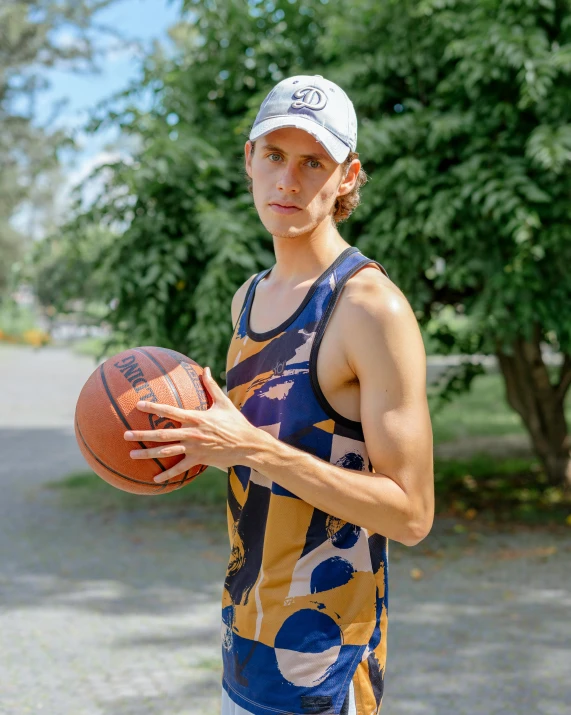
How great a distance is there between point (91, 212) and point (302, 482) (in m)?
5.77

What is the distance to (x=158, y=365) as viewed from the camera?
7.27 ft

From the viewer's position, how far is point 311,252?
208 cm

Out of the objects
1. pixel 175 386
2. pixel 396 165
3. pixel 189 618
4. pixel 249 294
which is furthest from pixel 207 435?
pixel 396 165

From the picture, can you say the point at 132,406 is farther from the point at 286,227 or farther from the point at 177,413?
the point at 286,227

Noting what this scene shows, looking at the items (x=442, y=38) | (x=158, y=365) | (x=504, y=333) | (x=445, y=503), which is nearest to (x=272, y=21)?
(x=442, y=38)

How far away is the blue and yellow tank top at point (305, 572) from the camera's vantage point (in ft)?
6.20

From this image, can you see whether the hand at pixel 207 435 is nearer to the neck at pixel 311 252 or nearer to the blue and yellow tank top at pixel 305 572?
the blue and yellow tank top at pixel 305 572

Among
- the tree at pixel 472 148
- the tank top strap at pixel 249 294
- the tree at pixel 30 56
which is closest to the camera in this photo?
the tank top strap at pixel 249 294

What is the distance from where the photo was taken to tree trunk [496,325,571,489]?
7.99 metres

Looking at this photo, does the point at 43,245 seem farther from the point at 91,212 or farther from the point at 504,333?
the point at 504,333

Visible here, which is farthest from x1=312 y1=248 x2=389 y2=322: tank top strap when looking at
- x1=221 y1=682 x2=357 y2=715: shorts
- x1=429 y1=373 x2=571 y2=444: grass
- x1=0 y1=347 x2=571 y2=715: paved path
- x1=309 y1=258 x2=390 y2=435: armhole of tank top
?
x1=429 y1=373 x2=571 y2=444: grass

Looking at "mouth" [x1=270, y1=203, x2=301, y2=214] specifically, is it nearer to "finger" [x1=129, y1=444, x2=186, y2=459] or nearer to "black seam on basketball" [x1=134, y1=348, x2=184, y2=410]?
"black seam on basketball" [x1=134, y1=348, x2=184, y2=410]

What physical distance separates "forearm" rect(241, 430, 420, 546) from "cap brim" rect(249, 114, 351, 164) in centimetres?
70

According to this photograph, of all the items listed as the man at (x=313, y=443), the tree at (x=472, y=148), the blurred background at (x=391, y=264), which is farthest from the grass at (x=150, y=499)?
the man at (x=313, y=443)
